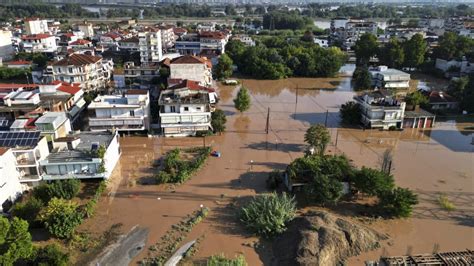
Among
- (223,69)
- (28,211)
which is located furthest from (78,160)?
(223,69)

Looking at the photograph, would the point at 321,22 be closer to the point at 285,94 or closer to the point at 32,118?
the point at 285,94

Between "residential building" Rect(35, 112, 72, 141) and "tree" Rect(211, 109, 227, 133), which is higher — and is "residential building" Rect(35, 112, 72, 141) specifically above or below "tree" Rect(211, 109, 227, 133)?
above

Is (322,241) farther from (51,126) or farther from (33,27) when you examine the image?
(33,27)

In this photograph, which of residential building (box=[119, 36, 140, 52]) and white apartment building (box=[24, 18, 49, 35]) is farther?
white apartment building (box=[24, 18, 49, 35])

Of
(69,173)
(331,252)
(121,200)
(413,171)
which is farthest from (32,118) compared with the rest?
(413,171)

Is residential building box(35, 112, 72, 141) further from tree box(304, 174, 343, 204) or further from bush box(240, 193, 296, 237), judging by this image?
tree box(304, 174, 343, 204)

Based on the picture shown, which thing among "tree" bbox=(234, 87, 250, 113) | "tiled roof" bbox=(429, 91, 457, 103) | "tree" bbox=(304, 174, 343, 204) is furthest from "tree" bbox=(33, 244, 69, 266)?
"tiled roof" bbox=(429, 91, 457, 103)

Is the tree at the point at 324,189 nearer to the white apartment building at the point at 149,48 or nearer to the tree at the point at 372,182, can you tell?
the tree at the point at 372,182
